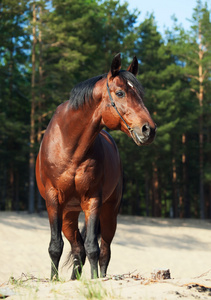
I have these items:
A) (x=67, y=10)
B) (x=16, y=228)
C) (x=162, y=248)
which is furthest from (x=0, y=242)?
(x=67, y=10)

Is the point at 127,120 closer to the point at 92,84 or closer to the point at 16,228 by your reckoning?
the point at 92,84

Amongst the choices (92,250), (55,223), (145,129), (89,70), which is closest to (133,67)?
(145,129)

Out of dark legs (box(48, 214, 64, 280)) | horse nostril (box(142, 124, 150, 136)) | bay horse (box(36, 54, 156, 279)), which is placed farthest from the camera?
dark legs (box(48, 214, 64, 280))

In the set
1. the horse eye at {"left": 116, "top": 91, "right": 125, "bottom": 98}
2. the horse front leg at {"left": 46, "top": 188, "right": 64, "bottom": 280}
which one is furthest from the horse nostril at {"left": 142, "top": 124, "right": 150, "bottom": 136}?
the horse front leg at {"left": 46, "top": 188, "right": 64, "bottom": 280}

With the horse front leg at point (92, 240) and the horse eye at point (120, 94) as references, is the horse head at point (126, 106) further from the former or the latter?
the horse front leg at point (92, 240)

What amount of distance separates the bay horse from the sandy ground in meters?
0.59

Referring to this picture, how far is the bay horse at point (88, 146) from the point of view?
163 inches

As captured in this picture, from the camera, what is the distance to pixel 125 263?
12.9 metres

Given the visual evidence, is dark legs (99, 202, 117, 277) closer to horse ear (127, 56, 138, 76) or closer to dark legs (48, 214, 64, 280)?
dark legs (48, 214, 64, 280)

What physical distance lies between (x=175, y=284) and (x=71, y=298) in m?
0.92

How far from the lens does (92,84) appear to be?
14.7ft

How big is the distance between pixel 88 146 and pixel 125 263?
922cm

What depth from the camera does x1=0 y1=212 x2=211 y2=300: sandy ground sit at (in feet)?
10.7

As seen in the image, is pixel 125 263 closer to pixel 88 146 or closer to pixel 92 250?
pixel 92 250
